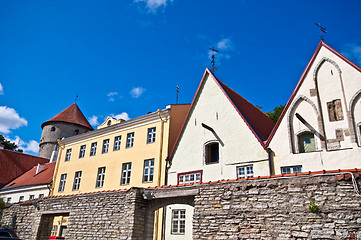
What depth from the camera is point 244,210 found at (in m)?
9.48

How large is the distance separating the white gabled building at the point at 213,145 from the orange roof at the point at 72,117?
93.3 feet

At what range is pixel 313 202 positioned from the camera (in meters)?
8.42

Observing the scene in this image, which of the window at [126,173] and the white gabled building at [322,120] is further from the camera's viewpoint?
the window at [126,173]

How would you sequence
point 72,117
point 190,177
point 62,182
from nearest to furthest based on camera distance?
point 190,177, point 62,182, point 72,117

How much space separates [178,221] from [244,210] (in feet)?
27.4

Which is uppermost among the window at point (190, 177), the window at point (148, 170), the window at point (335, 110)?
the window at point (335, 110)

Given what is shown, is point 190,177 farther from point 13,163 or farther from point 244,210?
point 13,163

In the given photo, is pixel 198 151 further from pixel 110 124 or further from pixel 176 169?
pixel 110 124

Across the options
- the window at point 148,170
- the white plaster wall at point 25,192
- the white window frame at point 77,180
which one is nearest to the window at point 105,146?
the white window frame at point 77,180

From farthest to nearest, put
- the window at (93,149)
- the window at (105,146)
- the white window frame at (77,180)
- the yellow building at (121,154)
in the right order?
the window at (93,149), the white window frame at (77,180), the window at (105,146), the yellow building at (121,154)

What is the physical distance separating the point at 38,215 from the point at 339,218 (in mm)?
14151

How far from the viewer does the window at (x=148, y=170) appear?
20.0 meters

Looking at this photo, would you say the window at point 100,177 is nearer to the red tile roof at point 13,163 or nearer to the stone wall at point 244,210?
the stone wall at point 244,210

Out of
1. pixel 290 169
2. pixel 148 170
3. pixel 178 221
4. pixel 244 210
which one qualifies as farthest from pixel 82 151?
pixel 244 210
